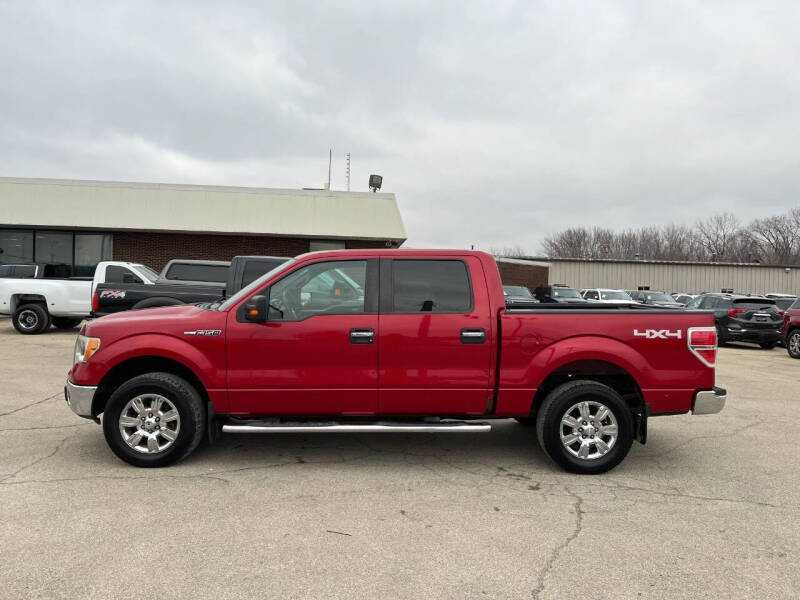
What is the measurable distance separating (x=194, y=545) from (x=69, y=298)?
554 inches

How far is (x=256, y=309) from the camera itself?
183 inches

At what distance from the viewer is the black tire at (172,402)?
15.5 ft

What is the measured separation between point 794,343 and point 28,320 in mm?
19430

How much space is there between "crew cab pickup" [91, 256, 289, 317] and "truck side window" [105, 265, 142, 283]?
2035 millimetres

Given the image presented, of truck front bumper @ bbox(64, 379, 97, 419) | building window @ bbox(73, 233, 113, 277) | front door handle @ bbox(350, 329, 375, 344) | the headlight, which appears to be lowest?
truck front bumper @ bbox(64, 379, 97, 419)

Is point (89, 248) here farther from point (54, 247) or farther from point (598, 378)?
point (598, 378)

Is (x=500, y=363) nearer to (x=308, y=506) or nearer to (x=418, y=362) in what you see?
(x=418, y=362)

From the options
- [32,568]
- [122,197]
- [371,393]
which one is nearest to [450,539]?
[371,393]

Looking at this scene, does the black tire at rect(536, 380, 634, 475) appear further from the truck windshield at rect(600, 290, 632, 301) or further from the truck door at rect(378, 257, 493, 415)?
the truck windshield at rect(600, 290, 632, 301)

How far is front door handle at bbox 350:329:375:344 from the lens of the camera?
476cm

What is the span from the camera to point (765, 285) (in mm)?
44656

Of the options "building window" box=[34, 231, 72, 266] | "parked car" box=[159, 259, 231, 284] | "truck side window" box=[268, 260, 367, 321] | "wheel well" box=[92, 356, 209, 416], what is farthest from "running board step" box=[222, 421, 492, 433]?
"building window" box=[34, 231, 72, 266]

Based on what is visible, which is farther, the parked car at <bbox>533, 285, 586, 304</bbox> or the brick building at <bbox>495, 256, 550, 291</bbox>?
the brick building at <bbox>495, 256, 550, 291</bbox>

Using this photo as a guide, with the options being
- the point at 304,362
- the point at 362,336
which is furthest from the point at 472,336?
the point at 304,362
